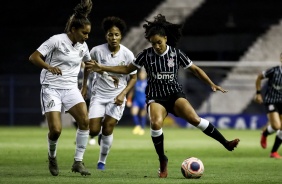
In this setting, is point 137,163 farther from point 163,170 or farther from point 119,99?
point 163,170

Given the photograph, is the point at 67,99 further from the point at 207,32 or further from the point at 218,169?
the point at 207,32

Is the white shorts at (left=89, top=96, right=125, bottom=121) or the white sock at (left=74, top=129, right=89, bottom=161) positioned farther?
the white shorts at (left=89, top=96, right=125, bottom=121)

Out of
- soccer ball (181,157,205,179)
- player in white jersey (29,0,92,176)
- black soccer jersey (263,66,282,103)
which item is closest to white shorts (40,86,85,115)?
player in white jersey (29,0,92,176)

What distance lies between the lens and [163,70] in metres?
12.0

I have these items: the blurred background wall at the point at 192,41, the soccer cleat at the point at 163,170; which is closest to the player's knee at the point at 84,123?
the soccer cleat at the point at 163,170

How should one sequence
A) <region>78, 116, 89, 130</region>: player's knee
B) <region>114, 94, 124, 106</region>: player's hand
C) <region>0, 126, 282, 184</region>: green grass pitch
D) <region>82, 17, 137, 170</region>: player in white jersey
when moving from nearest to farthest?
<region>0, 126, 282, 184</region>: green grass pitch
<region>78, 116, 89, 130</region>: player's knee
<region>114, 94, 124, 106</region>: player's hand
<region>82, 17, 137, 170</region>: player in white jersey

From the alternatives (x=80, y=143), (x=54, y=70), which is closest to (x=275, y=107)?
(x=80, y=143)

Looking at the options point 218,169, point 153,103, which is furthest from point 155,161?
point 153,103

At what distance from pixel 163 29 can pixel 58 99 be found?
179cm

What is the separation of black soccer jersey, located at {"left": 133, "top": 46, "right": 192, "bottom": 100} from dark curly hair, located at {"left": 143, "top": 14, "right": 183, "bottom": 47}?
29 centimetres

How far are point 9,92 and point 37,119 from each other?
180cm

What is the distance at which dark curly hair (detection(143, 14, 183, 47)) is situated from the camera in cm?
1200

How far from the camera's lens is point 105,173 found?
12.4 meters

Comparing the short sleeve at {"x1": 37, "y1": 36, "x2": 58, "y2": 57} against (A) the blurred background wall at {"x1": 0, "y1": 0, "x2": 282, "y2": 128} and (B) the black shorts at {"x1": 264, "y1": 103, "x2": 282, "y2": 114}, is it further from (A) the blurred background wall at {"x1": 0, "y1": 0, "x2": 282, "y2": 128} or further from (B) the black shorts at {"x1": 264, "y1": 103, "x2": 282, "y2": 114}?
(A) the blurred background wall at {"x1": 0, "y1": 0, "x2": 282, "y2": 128}
